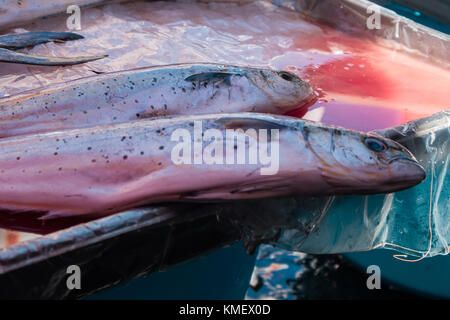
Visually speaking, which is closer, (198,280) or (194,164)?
(194,164)

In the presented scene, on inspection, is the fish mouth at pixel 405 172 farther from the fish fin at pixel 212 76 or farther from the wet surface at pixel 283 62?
the fish fin at pixel 212 76

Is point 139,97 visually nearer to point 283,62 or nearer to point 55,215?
point 55,215

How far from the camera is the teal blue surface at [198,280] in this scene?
5.96 feet

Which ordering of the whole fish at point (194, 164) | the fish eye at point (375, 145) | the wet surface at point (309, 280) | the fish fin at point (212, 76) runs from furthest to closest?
the wet surface at point (309, 280) < the fish fin at point (212, 76) < the fish eye at point (375, 145) < the whole fish at point (194, 164)

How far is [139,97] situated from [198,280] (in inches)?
36.0

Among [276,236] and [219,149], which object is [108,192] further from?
[276,236]

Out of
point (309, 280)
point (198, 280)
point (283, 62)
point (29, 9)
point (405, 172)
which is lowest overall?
point (309, 280)

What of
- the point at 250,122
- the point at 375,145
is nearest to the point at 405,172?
the point at 375,145

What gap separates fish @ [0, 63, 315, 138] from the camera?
84.0 inches

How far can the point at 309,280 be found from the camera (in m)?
Answer: 3.42

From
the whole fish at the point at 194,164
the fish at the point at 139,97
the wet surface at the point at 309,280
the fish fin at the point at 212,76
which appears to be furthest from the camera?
the wet surface at the point at 309,280

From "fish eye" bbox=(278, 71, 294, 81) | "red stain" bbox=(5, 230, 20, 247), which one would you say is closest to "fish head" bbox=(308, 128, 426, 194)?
"fish eye" bbox=(278, 71, 294, 81)

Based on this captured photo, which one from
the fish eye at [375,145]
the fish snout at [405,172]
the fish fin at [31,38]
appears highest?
the fish fin at [31,38]

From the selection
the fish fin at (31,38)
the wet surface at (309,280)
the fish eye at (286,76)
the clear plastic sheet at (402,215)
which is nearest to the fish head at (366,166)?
the clear plastic sheet at (402,215)
